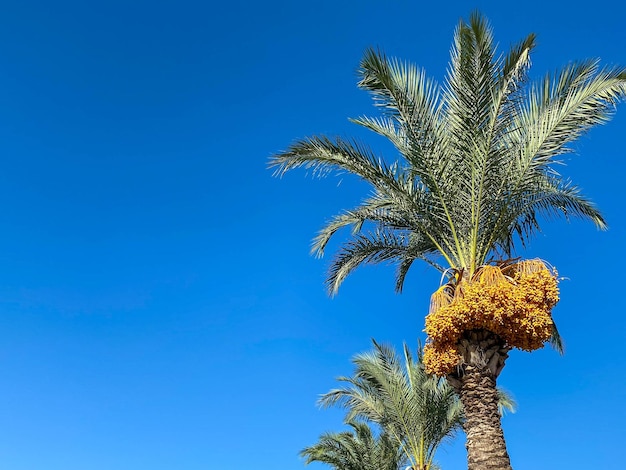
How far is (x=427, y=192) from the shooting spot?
32.8 ft

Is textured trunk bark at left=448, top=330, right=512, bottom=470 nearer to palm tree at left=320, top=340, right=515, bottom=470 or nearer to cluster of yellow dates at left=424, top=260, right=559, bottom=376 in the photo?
cluster of yellow dates at left=424, top=260, right=559, bottom=376

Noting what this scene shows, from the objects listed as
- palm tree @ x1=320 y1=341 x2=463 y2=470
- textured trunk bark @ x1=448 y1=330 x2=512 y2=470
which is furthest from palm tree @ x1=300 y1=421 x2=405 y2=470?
textured trunk bark @ x1=448 y1=330 x2=512 y2=470

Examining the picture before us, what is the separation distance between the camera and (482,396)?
27.3ft

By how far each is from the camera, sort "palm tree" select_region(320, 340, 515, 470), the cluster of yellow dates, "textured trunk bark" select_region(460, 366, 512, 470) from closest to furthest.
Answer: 1. "textured trunk bark" select_region(460, 366, 512, 470)
2. the cluster of yellow dates
3. "palm tree" select_region(320, 340, 515, 470)

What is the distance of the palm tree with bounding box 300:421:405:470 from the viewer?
21038 millimetres

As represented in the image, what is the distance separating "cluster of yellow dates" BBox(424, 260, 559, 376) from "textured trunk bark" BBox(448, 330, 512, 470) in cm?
16

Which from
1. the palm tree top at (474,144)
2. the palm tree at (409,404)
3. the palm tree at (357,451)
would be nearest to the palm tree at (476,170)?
the palm tree top at (474,144)

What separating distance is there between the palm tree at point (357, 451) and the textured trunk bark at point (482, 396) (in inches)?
510

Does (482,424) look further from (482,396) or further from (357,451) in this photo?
(357,451)

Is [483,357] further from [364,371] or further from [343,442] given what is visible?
[343,442]

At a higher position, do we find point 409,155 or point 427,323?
point 409,155

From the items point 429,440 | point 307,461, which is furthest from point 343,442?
point 429,440

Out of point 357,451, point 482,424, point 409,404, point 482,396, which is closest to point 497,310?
point 482,396

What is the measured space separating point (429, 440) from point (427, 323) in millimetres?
10865
